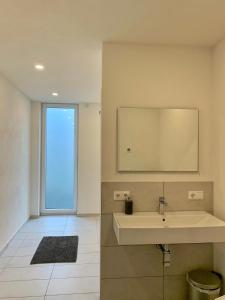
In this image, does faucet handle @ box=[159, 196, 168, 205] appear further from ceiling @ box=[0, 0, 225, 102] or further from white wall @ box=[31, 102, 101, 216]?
white wall @ box=[31, 102, 101, 216]

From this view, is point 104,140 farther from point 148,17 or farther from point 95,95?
point 95,95

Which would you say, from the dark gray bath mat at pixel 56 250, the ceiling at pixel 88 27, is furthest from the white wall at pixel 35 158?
the ceiling at pixel 88 27

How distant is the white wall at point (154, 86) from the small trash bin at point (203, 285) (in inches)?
36.7

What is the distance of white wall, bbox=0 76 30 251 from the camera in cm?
360

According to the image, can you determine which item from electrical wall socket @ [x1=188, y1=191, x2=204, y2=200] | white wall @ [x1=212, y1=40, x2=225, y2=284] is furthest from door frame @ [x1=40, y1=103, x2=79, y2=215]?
white wall @ [x1=212, y1=40, x2=225, y2=284]

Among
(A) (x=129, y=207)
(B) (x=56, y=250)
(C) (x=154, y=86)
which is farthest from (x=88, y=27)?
(B) (x=56, y=250)

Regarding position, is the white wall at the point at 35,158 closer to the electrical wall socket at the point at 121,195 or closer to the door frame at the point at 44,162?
the door frame at the point at 44,162

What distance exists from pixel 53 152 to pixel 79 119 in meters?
0.97

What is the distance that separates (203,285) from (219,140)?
137 centimetres

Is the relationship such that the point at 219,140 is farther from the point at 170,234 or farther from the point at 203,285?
the point at 203,285

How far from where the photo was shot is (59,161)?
5617 millimetres

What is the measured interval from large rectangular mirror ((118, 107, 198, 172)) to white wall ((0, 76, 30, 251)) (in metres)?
2.05

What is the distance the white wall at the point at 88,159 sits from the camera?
5.53 m

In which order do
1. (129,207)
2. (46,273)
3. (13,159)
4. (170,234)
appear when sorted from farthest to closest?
(13,159) < (46,273) < (129,207) < (170,234)
